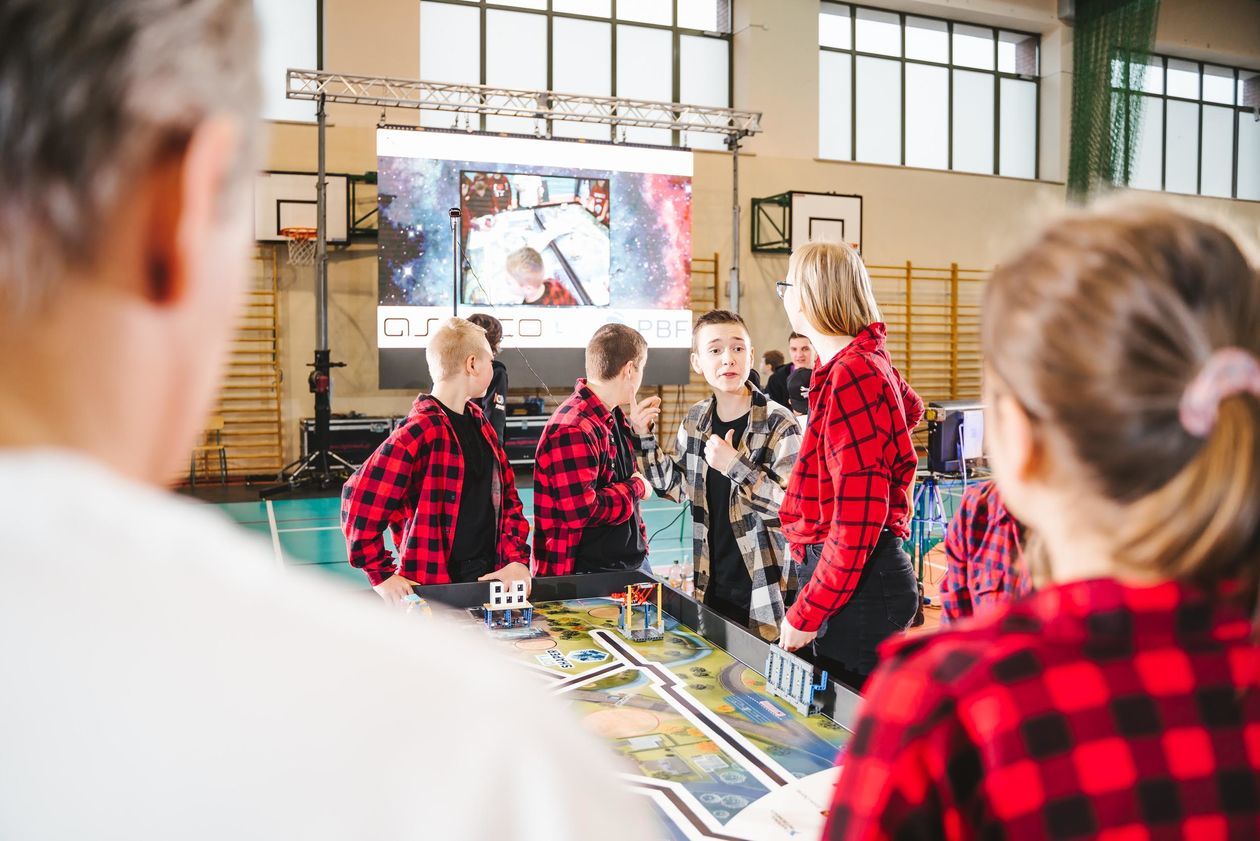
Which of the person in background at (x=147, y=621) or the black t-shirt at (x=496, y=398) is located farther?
the black t-shirt at (x=496, y=398)

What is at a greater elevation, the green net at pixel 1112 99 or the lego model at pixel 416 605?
the green net at pixel 1112 99

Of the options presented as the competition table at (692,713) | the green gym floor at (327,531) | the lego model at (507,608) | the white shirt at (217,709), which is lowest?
the green gym floor at (327,531)

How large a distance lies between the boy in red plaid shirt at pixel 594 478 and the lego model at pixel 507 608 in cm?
50

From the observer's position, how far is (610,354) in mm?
3211

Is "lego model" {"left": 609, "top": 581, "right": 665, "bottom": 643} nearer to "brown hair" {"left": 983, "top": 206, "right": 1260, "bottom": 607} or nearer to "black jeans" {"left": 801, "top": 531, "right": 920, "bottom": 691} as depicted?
"black jeans" {"left": 801, "top": 531, "right": 920, "bottom": 691}

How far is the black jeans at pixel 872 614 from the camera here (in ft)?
7.29

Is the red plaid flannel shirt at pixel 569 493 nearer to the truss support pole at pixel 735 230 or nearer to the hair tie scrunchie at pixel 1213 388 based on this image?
the hair tie scrunchie at pixel 1213 388

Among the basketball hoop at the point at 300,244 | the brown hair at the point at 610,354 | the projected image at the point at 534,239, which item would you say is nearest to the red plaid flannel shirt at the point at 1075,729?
the brown hair at the point at 610,354

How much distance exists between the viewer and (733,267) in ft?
34.8

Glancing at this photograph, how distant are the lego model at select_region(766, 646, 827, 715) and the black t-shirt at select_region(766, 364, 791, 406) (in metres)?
5.78

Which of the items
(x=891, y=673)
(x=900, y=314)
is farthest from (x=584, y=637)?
(x=900, y=314)

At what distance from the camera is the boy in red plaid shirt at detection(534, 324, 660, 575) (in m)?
3.06

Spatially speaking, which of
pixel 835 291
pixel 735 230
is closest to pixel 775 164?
pixel 735 230

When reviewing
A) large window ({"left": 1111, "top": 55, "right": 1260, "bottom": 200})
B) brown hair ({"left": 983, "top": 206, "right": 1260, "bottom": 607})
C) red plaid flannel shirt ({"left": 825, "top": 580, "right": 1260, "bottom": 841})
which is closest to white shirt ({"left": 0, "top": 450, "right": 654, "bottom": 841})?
red plaid flannel shirt ({"left": 825, "top": 580, "right": 1260, "bottom": 841})
